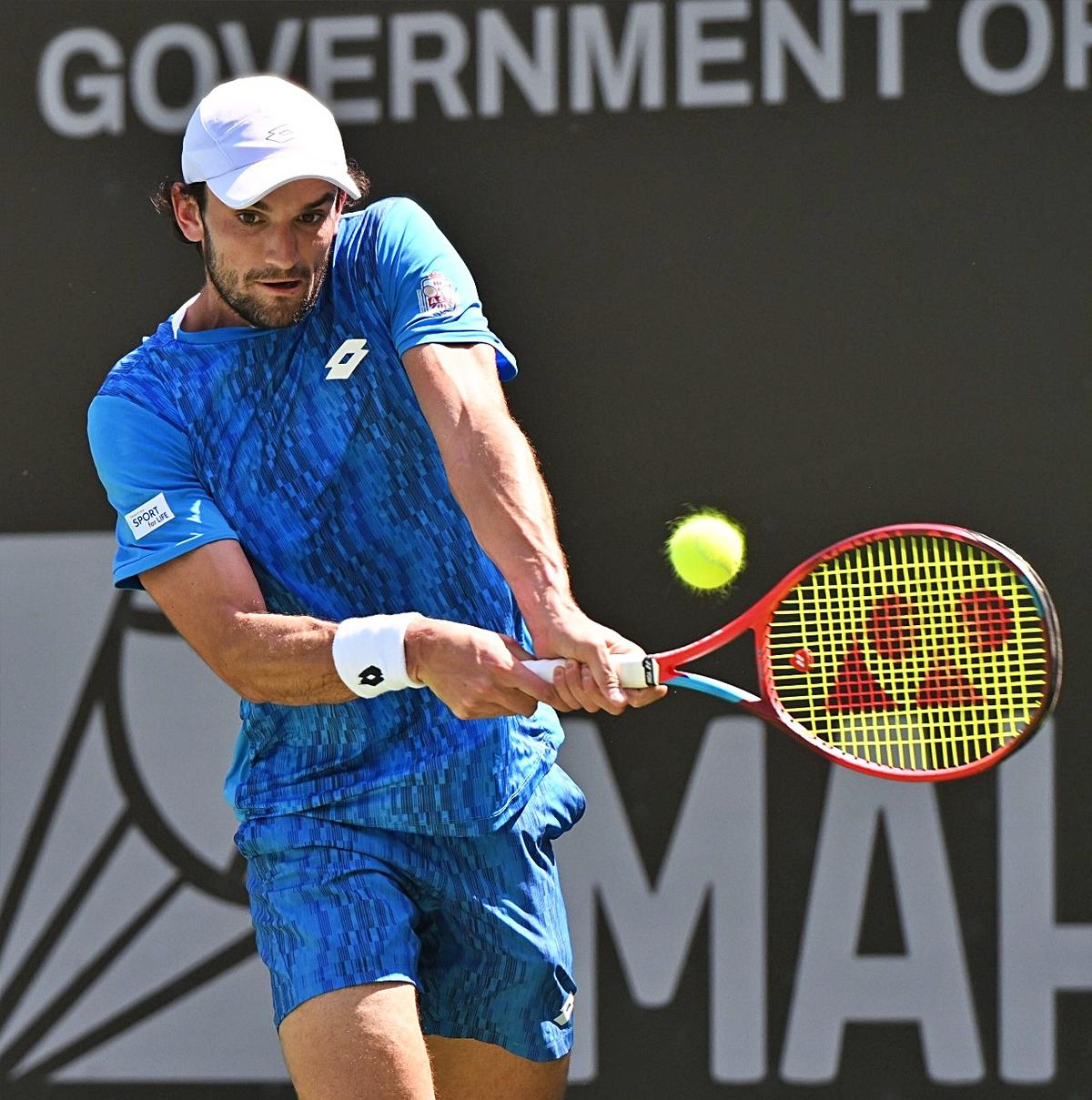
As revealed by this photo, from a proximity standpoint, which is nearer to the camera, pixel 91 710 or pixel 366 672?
pixel 366 672

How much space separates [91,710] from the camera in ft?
12.6

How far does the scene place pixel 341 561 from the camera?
2.56 meters

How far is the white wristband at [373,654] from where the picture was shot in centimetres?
229

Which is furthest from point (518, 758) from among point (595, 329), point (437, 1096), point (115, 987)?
point (115, 987)

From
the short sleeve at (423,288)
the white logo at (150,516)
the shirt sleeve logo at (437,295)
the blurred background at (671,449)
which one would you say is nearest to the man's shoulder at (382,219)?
the short sleeve at (423,288)

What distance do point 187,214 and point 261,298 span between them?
0.69 ft

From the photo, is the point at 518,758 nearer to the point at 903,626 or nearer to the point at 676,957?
the point at 903,626

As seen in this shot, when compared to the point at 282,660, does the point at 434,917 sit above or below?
below

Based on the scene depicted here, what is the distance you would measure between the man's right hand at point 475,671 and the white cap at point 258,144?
64 cm

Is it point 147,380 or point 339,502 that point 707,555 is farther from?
point 147,380

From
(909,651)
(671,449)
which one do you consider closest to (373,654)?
(909,651)

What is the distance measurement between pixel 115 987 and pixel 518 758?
1.59 m

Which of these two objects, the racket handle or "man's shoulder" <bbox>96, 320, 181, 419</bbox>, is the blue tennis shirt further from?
the racket handle

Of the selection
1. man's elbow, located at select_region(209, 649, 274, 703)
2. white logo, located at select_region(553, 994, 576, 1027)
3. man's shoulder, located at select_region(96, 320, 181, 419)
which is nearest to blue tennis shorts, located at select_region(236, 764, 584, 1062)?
white logo, located at select_region(553, 994, 576, 1027)
